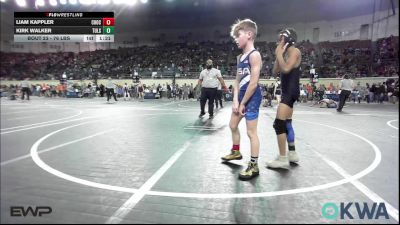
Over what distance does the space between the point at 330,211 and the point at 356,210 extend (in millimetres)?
236

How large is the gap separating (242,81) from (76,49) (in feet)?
132

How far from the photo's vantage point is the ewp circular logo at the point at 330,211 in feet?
8.17

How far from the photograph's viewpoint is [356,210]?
2.59 metres

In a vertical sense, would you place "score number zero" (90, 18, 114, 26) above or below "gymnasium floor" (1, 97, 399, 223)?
above

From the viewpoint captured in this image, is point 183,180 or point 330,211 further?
point 183,180

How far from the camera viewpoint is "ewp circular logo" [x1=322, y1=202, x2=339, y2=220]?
2.49 m
